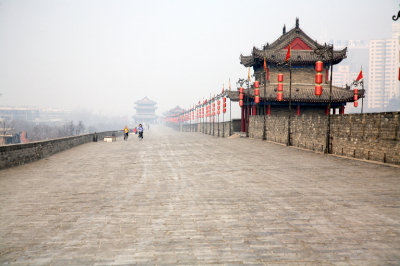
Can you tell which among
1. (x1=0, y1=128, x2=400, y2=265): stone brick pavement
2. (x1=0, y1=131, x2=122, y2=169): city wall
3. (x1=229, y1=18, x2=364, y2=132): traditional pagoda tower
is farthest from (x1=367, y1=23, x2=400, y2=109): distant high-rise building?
(x1=0, y1=128, x2=400, y2=265): stone brick pavement

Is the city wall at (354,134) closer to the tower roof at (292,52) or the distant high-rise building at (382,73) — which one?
the tower roof at (292,52)

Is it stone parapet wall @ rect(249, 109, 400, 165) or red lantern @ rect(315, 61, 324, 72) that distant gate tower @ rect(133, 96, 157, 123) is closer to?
stone parapet wall @ rect(249, 109, 400, 165)

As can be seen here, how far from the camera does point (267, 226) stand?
13.7 feet

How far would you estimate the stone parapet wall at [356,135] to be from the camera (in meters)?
10.1

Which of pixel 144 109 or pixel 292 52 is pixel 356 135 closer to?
pixel 292 52

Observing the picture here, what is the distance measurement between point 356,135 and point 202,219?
9760 millimetres

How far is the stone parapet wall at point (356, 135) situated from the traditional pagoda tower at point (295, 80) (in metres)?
11.9

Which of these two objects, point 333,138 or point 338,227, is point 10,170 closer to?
point 338,227

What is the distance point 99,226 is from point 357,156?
10.8 meters

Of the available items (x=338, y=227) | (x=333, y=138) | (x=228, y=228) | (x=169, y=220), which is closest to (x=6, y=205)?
(x=169, y=220)

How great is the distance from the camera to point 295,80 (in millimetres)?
31203

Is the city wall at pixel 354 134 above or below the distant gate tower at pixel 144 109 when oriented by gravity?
below

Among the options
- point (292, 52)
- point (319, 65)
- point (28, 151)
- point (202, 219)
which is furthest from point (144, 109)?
point (202, 219)

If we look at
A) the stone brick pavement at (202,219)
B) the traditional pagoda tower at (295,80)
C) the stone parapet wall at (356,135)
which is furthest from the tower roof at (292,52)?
the stone brick pavement at (202,219)
